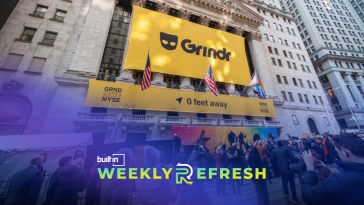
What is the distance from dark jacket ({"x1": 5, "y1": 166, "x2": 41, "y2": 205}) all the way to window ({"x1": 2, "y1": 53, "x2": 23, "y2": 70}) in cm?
1698

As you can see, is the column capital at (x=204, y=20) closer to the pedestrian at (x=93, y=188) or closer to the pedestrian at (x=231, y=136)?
the pedestrian at (x=231, y=136)

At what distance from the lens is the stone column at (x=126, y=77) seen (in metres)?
16.2

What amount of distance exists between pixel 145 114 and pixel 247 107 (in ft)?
49.0

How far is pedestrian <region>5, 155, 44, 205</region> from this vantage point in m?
4.43

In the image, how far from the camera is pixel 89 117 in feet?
45.2

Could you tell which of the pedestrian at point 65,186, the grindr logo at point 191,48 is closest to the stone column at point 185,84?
the grindr logo at point 191,48

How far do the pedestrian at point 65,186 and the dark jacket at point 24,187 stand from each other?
100cm

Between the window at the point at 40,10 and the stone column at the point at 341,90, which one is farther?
the stone column at the point at 341,90

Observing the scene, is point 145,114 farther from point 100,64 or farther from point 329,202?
point 329,202

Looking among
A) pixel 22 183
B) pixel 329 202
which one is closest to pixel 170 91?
pixel 22 183

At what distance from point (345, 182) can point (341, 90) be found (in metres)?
58.9

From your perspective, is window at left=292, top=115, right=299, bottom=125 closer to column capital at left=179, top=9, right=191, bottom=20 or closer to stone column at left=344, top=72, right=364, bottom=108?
column capital at left=179, top=9, right=191, bottom=20

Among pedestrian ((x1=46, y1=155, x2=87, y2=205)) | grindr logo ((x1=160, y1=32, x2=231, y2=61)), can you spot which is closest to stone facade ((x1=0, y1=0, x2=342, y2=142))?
grindr logo ((x1=160, y1=32, x2=231, y2=61))

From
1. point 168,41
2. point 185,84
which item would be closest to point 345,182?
point 185,84
